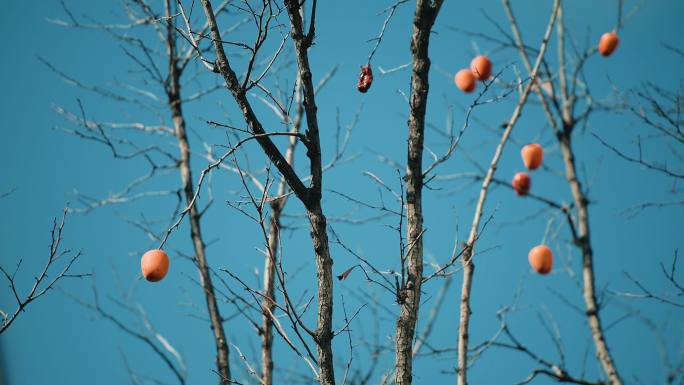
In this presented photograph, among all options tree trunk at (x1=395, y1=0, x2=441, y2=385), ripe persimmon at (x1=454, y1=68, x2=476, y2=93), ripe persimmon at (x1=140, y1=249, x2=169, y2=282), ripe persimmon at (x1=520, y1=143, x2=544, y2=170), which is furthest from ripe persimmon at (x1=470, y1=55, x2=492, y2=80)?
ripe persimmon at (x1=140, y1=249, x2=169, y2=282)

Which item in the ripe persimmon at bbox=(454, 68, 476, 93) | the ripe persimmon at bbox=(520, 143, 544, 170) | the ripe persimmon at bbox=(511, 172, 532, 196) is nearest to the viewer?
the ripe persimmon at bbox=(454, 68, 476, 93)

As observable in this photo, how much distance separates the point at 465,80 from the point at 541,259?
1.47 meters

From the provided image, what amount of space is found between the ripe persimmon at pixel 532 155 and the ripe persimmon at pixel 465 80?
67cm

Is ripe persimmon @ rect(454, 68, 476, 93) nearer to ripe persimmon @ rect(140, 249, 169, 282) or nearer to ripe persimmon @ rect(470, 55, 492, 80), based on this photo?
ripe persimmon @ rect(470, 55, 492, 80)

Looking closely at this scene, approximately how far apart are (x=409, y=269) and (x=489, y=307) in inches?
2564

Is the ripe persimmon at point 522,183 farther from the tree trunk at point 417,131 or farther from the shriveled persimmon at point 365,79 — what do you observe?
the tree trunk at point 417,131

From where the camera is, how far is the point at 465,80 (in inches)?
216

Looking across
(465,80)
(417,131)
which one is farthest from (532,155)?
(417,131)

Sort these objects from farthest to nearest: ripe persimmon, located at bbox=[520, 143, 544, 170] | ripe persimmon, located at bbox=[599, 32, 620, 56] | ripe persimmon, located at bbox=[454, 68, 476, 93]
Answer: ripe persimmon, located at bbox=[599, 32, 620, 56] → ripe persimmon, located at bbox=[520, 143, 544, 170] → ripe persimmon, located at bbox=[454, 68, 476, 93]

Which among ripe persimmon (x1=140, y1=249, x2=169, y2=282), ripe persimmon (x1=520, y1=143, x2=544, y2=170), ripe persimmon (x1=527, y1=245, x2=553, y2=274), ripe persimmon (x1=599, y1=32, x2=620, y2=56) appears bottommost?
ripe persimmon (x1=140, y1=249, x2=169, y2=282)

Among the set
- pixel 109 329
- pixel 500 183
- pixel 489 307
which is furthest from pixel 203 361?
pixel 500 183

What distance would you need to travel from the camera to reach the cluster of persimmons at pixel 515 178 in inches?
135

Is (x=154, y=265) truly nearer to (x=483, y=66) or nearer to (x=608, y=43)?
(x=483, y=66)

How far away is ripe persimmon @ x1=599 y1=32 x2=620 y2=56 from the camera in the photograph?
6.03 metres
